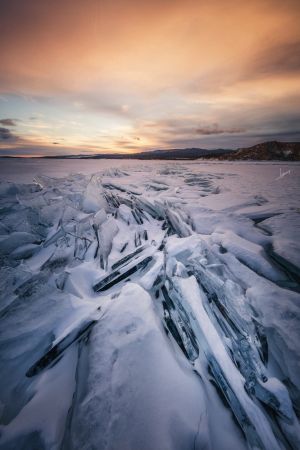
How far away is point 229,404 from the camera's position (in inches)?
36.3

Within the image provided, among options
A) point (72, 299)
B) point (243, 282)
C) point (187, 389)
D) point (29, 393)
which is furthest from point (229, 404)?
point (72, 299)

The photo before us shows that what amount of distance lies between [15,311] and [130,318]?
30.5 inches

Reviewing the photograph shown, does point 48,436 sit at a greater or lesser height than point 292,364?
lesser

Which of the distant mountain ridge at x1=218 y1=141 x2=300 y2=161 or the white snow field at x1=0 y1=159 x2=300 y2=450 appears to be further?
the distant mountain ridge at x1=218 y1=141 x2=300 y2=161

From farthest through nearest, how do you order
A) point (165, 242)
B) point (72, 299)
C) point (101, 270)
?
1. point (165, 242)
2. point (101, 270)
3. point (72, 299)

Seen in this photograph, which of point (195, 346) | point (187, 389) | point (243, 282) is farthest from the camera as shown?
point (243, 282)

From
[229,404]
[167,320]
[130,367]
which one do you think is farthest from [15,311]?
[229,404]

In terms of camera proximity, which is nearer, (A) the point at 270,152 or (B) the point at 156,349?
(B) the point at 156,349

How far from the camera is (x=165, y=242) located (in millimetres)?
2291

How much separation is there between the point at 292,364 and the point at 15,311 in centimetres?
166

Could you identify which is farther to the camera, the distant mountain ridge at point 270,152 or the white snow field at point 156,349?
the distant mountain ridge at point 270,152

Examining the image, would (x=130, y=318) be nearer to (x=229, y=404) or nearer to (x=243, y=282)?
(x=229, y=404)

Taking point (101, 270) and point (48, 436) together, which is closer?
point (48, 436)

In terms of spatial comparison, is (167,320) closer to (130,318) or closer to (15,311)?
(130,318)
